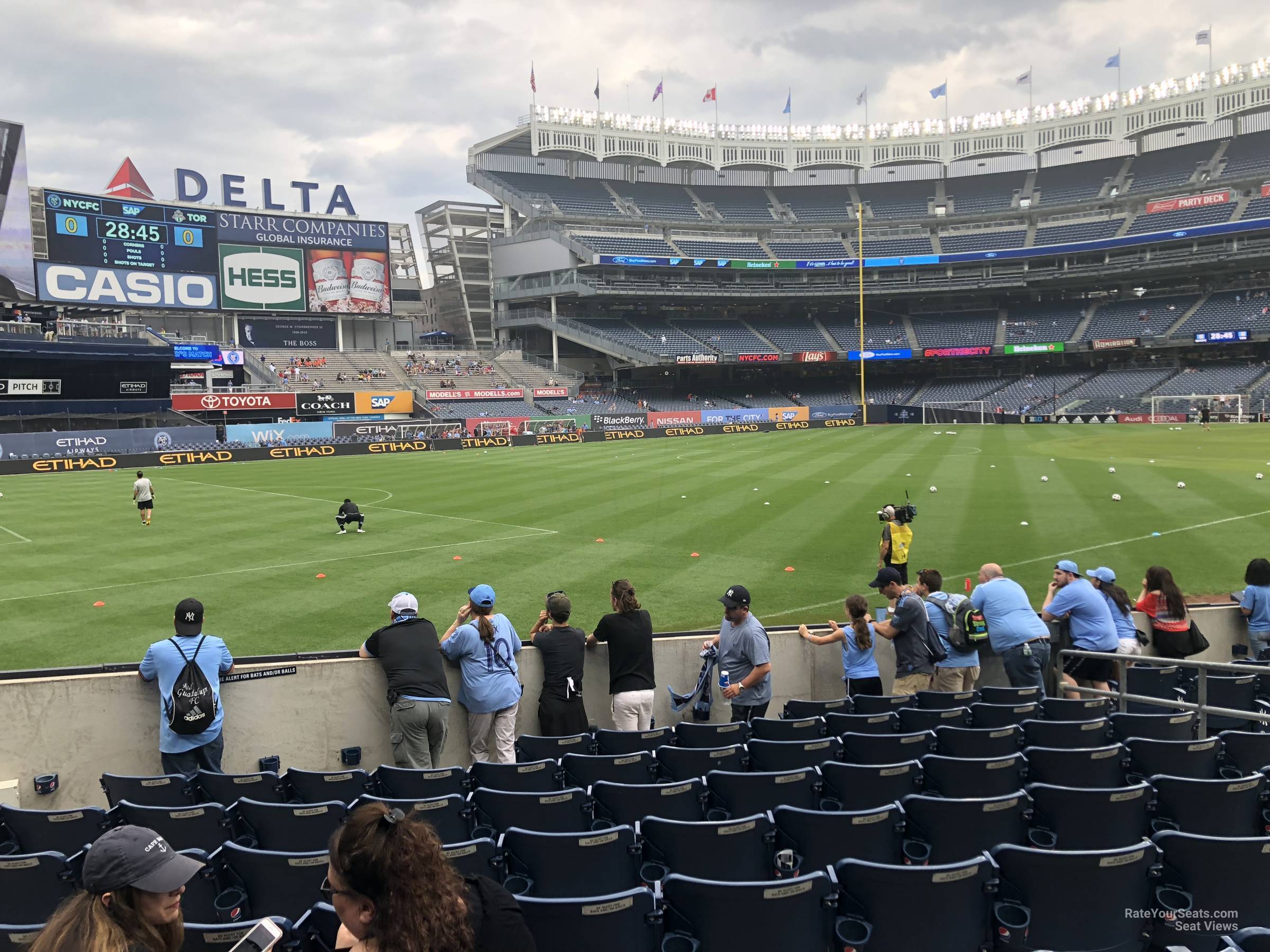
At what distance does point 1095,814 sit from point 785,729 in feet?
9.27

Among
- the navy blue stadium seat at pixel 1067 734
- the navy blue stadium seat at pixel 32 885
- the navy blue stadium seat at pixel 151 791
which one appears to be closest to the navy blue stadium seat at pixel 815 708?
the navy blue stadium seat at pixel 1067 734

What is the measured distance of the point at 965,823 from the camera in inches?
206

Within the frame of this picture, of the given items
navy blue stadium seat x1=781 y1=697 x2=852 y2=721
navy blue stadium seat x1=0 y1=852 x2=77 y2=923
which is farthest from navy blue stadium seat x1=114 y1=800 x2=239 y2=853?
navy blue stadium seat x1=781 y1=697 x2=852 y2=721

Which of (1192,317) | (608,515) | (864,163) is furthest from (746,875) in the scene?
(864,163)

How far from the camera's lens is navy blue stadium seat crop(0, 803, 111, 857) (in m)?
5.62

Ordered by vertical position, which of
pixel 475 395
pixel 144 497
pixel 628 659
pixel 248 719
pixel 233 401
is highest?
pixel 475 395

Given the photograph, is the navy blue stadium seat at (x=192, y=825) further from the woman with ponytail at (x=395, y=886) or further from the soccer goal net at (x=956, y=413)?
the soccer goal net at (x=956, y=413)

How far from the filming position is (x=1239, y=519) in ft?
74.8

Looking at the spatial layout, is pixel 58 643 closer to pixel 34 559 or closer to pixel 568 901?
pixel 34 559

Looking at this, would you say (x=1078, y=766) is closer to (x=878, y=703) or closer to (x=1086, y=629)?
(x=878, y=703)

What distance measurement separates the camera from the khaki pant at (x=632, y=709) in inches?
342

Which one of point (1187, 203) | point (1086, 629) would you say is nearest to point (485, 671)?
point (1086, 629)

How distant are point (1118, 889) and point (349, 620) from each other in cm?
1307

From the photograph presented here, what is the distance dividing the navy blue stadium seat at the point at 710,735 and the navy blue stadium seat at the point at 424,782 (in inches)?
78.8
